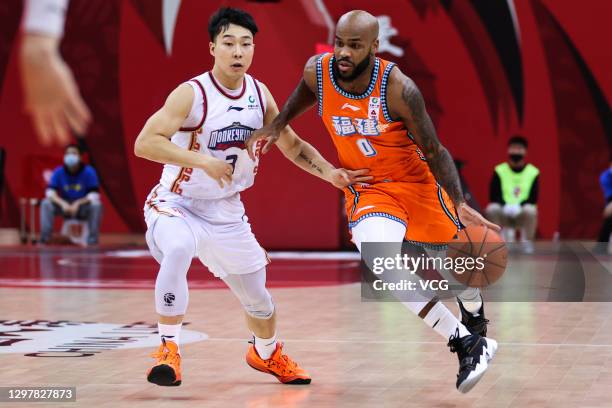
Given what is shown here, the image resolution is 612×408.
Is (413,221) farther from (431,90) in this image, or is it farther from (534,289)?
(431,90)

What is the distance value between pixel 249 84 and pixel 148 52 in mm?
10519

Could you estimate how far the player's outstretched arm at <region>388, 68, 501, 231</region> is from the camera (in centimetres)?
543

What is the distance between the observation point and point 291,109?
19.1 feet

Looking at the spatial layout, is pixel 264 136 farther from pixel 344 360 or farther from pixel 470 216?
pixel 344 360

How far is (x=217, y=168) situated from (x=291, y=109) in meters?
0.64

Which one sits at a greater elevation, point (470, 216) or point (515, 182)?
point (470, 216)

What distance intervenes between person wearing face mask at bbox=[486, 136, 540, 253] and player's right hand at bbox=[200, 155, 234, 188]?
28.9 feet

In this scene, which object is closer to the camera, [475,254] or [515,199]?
[475,254]

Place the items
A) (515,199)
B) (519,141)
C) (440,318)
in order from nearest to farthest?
(440,318), (515,199), (519,141)

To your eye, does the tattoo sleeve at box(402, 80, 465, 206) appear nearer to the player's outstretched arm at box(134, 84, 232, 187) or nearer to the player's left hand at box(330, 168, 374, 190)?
the player's left hand at box(330, 168, 374, 190)

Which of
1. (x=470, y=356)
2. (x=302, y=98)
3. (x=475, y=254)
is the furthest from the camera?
(x=475, y=254)

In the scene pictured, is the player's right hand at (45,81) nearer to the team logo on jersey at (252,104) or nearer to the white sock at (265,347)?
the team logo on jersey at (252,104)

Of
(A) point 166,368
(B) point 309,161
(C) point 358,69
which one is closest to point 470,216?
(C) point 358,69

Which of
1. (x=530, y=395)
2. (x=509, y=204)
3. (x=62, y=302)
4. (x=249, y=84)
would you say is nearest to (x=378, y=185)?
(x=249, y=84)
